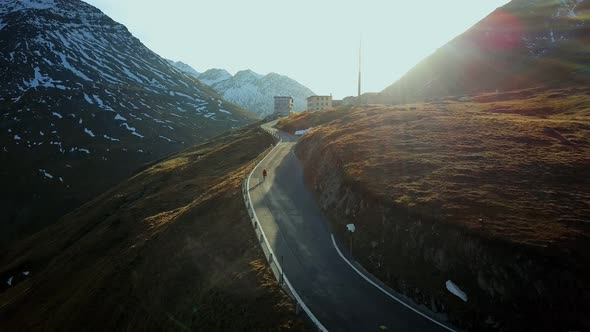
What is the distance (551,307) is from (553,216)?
→ 6.36 metres

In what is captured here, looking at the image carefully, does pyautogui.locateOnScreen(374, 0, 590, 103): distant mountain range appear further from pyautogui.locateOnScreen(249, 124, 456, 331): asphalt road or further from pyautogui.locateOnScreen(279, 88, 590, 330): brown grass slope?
pyautogui.locateOnScreen(249, 124, 456, 331): asphalt road

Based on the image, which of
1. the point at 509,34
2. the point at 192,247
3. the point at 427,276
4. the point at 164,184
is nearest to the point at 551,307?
the point at 427,276

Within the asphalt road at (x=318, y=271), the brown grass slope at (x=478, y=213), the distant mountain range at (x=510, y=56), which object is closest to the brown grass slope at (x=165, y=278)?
the asphalt road at (x=318, y=271)

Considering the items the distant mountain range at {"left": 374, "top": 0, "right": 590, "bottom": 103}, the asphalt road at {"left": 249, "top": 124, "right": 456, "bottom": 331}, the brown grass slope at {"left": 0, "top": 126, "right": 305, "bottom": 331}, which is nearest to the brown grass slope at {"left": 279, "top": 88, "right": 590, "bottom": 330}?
the asphalt road at {"left": 249, "top": 124, "right": 456, "bottom": 331}

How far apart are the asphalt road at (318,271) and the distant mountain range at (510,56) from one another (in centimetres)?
8791

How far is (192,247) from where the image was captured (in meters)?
28.0

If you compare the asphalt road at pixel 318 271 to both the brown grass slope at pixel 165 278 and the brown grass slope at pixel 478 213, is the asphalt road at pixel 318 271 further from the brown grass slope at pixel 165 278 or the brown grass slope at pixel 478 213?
the brown grass slope at pixel 165 278

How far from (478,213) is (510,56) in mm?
146328

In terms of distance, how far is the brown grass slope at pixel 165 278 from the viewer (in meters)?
19.2

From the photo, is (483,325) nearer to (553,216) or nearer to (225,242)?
(553,216)

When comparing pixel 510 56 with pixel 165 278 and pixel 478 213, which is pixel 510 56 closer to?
pixel 478 213

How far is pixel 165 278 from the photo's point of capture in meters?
25.8

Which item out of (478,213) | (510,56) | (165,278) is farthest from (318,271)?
(510,56)

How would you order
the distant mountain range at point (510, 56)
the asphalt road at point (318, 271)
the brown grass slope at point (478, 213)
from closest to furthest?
the brown grass slope at point (478, 213), the asphalt road at point (318, 271), the distant mountain range at point (510, 56)
